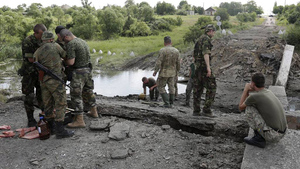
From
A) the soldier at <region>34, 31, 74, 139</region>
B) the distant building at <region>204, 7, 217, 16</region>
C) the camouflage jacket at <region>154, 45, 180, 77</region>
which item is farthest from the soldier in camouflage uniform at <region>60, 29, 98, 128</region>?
the distant building at <region>204, 7, 217, 16</region>

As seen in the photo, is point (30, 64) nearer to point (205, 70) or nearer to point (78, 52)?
point (78, 52)

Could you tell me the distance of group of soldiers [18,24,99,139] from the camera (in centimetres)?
414

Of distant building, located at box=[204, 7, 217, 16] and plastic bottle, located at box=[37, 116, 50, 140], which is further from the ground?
distant building, located at box=[204, 7, 217, 16]

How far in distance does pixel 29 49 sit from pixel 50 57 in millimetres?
678

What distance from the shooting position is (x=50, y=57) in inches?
162

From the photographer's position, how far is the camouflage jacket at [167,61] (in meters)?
6.13

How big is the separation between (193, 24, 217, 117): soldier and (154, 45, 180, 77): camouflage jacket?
3.21 ft

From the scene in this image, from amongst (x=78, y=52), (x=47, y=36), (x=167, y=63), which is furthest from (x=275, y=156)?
(x=47, y=36)

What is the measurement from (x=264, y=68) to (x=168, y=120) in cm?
943

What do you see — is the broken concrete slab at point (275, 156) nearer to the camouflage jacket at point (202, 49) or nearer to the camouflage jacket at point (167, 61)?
the camouflage jacket at point (202, 49)

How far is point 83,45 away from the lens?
460 centimetres

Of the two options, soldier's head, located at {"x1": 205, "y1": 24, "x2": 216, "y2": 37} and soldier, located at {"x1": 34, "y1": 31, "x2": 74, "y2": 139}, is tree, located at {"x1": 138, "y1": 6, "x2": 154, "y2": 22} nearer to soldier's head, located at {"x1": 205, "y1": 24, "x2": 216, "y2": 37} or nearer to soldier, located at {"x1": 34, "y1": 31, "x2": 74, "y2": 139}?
soldier's head, located at {"x1": 205, "y1": 24, "x2": 216, "y2": 37}

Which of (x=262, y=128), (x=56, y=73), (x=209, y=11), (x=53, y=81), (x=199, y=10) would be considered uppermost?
(x=199, y=10)

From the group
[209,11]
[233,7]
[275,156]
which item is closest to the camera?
[275,156]
